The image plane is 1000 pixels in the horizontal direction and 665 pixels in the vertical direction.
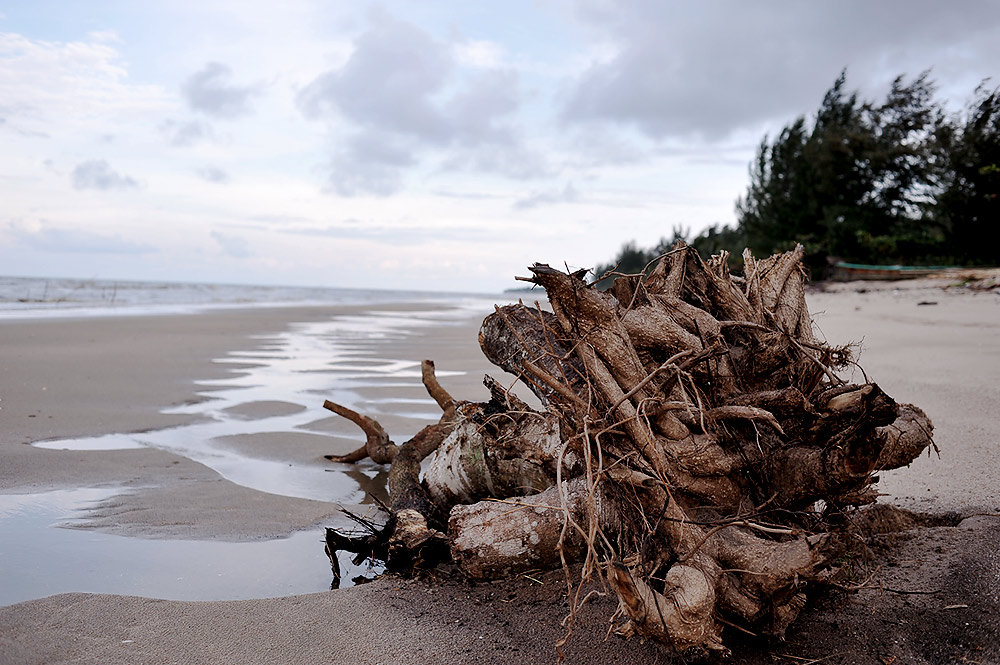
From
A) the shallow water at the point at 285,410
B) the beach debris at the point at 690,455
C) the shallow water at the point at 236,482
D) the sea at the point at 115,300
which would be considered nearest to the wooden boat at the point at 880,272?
the shallow water at the point at 285,410

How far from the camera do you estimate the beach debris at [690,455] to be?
7.09 ft

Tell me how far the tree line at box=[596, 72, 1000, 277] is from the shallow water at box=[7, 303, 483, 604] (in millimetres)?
15767

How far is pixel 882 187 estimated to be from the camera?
30.6 metres

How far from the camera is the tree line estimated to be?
23.4 metres

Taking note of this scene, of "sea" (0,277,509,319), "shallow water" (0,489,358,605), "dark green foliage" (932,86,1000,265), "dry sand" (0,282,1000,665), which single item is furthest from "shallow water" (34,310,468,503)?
"dark green foliage" (932,86,1000,265)

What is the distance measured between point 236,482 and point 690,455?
11.7ft

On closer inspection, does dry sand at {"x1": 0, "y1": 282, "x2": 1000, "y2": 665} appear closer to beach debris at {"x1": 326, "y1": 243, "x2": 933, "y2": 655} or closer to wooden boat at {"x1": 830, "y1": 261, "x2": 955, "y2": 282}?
beach debris at {"x1": 326, "y1": 243, "x2": 933, "y2": 655}

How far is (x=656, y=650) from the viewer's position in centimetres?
242

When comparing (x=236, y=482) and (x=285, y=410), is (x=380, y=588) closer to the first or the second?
(x=236, y=482)

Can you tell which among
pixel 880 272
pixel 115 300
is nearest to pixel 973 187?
pixel 880 272

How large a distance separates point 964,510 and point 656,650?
7.08 ft

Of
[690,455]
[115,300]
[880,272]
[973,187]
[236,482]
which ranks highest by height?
[973,187]

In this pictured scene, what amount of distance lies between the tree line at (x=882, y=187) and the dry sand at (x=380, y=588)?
56.2ft

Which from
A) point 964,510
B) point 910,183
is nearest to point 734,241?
point 910,183
